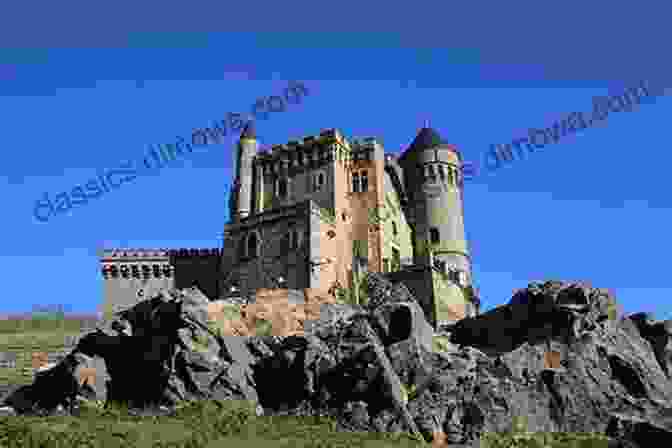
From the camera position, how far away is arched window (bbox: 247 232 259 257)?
5947cm

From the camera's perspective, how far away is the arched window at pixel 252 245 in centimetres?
5947

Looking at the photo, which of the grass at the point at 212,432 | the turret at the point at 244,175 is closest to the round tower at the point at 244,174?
the turret at the point at 244,175

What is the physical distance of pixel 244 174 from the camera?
6775cm

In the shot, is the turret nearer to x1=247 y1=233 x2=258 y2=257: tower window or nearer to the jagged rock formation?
x1=247 y1=233 x2=258 y2=257: tower window

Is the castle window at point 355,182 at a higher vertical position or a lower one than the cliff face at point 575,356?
higher

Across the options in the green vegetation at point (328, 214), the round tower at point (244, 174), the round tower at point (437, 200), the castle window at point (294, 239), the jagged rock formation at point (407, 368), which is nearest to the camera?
the jagged rock formation at point (407, 368)

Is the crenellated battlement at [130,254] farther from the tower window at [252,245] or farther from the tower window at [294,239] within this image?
the tower window at [294,239]

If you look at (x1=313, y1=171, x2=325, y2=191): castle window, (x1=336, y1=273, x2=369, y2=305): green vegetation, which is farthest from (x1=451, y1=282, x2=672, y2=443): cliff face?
(x1=313, y1=171, x2=325, y2=191): castle window

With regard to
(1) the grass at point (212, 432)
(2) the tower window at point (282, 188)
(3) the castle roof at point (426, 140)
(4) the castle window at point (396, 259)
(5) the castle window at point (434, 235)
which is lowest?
(1) the grass at point (212, 432)

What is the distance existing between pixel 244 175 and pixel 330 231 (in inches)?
504

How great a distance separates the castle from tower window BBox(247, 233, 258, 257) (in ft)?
0.31

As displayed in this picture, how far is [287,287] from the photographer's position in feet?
184

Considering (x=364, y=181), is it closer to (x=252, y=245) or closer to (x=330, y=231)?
(x=330, y=231)

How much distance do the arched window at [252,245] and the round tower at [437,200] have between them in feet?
53.6
